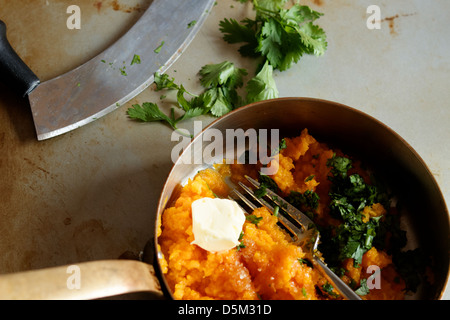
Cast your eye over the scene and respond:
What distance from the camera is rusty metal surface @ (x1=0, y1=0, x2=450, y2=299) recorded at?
59.4 inches

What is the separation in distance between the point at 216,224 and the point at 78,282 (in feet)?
1.36

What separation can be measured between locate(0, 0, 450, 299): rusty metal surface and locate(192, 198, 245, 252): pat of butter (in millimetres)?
338

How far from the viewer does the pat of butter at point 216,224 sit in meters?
1.18

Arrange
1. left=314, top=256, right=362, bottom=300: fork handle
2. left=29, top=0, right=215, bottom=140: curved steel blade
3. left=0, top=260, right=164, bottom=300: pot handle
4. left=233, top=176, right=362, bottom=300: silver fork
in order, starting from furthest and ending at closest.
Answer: left=29, top=0, right=215, bottom=140: curved steel blade, left=233, top=176, right=362, bottom=300: silver fork, left=314, top=256, right=362, bottom=300: fork handle, left=0, top=260, right=164, bottom=300: pot handle

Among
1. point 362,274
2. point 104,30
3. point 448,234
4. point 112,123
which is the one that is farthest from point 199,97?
point 448,234

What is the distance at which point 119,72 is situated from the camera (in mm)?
1656

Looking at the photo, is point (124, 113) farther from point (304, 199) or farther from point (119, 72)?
point (304, 199)

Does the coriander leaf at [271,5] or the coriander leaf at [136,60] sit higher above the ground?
the coriander leaf at [271,5]

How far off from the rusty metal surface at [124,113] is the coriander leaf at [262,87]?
0.10 m

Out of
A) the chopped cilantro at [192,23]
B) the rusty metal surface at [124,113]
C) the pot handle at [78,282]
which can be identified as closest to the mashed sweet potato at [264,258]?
the pot handle at [78,282]

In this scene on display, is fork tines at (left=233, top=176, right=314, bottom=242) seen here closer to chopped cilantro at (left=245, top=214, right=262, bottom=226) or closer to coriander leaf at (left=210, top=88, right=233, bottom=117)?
chopped cilantro at (left=245, top=214, right=262, bottom=226)

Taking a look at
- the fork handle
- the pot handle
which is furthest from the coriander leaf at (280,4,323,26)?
the pot handle

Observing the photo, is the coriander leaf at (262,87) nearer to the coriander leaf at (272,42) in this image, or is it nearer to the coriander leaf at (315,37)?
the coriander leaf at (272,42)

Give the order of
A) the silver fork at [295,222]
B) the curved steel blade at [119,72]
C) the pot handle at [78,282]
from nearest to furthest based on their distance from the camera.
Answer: the pot handle at [78,282] < the silver fork at [295,222] < the curved steel blade at [119,72]
